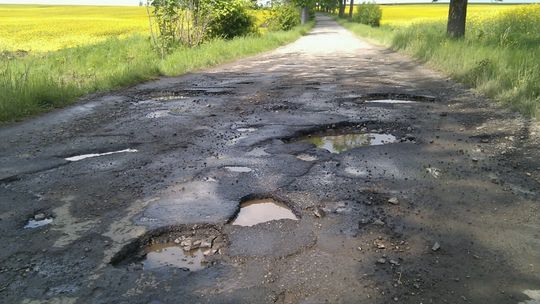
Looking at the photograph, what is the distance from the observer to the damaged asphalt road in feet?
8.22

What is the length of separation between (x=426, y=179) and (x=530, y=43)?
31.4 ft

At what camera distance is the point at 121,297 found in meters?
2.38

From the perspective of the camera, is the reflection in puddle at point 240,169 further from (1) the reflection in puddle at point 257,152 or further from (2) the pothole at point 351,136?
(2) the pothole at point 351,136

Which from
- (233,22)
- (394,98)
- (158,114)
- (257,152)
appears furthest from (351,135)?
(233,22)

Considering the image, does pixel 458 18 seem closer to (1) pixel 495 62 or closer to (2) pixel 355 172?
(1) pixel 495 62

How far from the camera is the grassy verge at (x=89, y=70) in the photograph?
7.07 meters

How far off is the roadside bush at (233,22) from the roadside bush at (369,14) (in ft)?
67.5

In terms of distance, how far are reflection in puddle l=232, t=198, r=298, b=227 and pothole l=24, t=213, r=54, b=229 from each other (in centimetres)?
140

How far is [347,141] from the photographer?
17.4 feet

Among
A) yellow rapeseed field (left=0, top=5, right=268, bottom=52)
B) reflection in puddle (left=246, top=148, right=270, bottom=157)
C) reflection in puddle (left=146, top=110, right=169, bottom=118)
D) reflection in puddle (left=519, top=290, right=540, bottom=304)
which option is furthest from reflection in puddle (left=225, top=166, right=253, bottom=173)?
yellow rapeseed field (left=0, top=5, right=268, bottom=52)

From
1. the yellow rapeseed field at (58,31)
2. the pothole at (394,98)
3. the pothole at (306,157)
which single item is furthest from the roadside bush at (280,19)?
the pothole at (306,157)

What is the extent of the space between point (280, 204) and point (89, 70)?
30.9 feet

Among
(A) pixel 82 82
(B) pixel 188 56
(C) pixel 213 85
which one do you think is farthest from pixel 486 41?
(A) pixel 82 82

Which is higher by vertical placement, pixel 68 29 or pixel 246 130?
pixel 68 29
